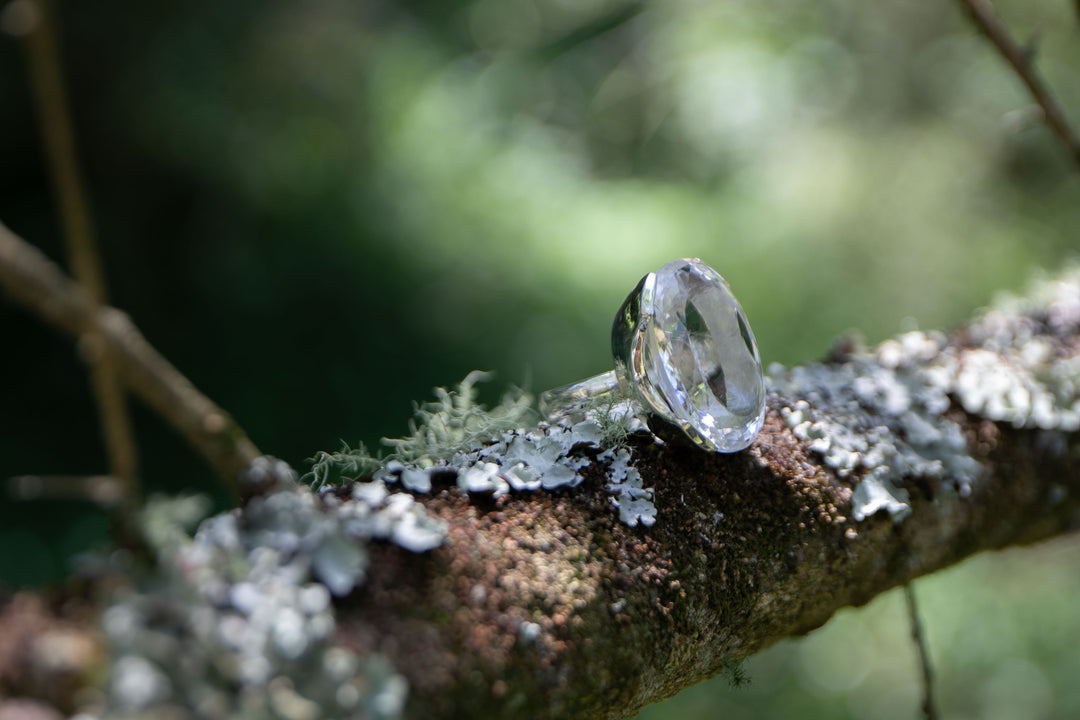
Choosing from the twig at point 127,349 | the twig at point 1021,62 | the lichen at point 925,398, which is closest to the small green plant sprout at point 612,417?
the lichen at point 925,398

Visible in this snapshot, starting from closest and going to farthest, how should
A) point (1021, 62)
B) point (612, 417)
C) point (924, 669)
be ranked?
1. point (612, 417)
2. point (924, 669)
3. point (1021, 62)

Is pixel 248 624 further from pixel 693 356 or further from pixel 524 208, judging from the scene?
pixel 524 208

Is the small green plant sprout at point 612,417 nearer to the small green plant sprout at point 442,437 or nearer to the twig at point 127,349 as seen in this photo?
the small green plant sprout at point 442,437

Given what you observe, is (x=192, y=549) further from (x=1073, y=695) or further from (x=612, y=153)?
(x=612, y=153)

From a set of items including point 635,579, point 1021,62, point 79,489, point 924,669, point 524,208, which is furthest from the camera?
point 524,208

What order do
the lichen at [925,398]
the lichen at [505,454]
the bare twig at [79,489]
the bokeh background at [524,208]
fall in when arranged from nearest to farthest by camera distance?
the bare twig at [79,489] < the lichen at [505,454] < the lichen at [925,398] < the bokeh background at [524,208]

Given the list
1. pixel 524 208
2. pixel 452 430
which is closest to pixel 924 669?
pixel 452 430
